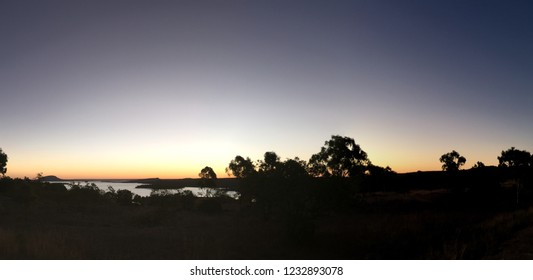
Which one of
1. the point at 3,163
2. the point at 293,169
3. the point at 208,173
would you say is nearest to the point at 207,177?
the point at 208,173

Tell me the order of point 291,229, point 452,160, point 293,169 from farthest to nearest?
1. point 452,160
2. point 293,169
3. point 291,229

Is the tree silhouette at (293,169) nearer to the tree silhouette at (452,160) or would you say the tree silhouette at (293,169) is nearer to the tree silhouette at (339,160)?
the tree silhouette at (339,160)

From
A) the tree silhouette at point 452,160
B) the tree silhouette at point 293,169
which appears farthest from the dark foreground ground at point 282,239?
the tree silhouette at point 452,160

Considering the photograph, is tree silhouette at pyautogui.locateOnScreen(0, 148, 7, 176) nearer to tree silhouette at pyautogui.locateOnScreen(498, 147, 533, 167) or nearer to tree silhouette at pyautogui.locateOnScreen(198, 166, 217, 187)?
tree silhouette at pyautogui.locateOnScreen(198, 166, 217, 187)

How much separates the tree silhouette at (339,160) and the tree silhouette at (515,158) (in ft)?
181

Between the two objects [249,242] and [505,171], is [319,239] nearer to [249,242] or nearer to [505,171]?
[249,242]

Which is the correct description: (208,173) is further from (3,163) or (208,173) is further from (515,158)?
(515,158)

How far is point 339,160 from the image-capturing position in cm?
3756

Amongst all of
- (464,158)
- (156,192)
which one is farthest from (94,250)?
(464,158)

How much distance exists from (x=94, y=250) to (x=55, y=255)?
9.47 feet

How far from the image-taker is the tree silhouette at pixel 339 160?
28.5 meters

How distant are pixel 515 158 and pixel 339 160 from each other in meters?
66.4

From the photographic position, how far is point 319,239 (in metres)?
25.2

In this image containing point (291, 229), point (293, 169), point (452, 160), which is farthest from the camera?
point (452, 160)
